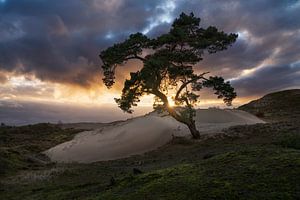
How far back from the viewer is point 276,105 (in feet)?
173

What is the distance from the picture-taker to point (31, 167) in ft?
76.8

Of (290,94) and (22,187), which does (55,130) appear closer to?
(22,187)

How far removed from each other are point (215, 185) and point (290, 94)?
54.6 meters

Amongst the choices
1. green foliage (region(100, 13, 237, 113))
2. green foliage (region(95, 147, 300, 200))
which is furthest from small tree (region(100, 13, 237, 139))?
green foliage (region(95, 147, 300, 200))

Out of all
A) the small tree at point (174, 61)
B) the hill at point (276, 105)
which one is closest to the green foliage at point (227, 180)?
the small tree at point (174, 61)

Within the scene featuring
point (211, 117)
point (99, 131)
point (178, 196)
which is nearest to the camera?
point (178, 196)

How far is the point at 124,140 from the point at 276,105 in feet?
98.8

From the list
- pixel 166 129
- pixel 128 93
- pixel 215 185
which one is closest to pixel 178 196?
pixel 215 185

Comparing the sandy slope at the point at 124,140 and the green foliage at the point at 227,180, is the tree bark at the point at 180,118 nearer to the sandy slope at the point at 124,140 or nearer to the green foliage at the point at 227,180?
the sandy slope at the point at 124,140

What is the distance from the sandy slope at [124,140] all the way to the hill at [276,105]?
1079 centimetres

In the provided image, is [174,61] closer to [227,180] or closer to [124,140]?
[124,140]

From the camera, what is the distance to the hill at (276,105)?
45.7 metres

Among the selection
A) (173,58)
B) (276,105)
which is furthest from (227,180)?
(276,105)

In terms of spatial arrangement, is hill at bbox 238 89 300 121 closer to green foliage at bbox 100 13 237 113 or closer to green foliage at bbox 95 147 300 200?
green foliage at bbox 100 13 237 113
